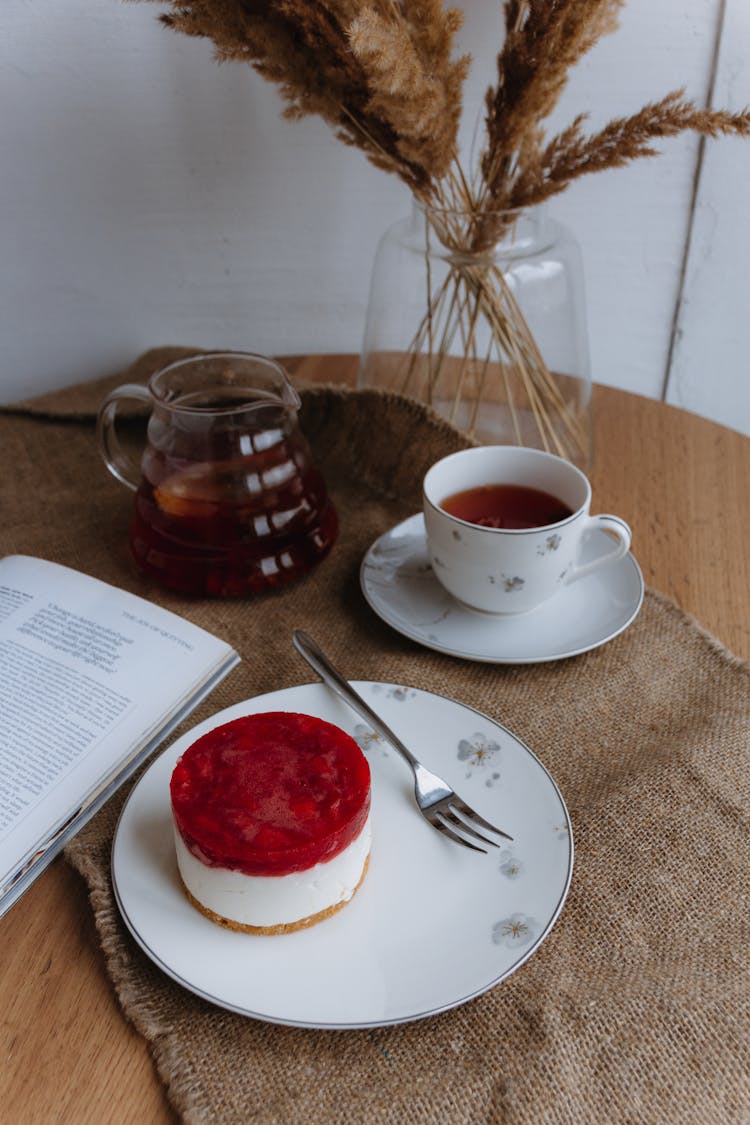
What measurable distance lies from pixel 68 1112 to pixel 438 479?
1.70 ft

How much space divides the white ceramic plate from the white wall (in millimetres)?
764

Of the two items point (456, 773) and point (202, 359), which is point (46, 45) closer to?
point (202, 359)

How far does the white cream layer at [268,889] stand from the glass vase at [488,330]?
549 mm

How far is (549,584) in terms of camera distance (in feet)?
2.50

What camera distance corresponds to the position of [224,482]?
81cm

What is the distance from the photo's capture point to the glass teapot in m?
0.81

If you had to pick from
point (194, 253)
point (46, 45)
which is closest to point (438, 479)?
point (194, 253)

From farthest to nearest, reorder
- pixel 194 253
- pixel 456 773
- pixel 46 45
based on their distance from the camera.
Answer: pixel 194 253 < pixel 46 45 < pixel 456 773

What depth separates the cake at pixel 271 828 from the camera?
1.70 feet

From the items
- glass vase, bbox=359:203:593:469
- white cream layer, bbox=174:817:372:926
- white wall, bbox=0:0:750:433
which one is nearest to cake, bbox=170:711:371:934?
white cream layer, bbox=174:817:372:926

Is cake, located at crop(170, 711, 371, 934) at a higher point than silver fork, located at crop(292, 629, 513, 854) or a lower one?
higher

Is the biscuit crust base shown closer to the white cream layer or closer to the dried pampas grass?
the white cream layer

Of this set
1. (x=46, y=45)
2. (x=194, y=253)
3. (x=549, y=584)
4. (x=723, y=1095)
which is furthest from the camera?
(x=194, y=253)

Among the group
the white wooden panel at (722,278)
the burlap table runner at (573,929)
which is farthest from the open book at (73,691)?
the white wooden panel at (722,278)
